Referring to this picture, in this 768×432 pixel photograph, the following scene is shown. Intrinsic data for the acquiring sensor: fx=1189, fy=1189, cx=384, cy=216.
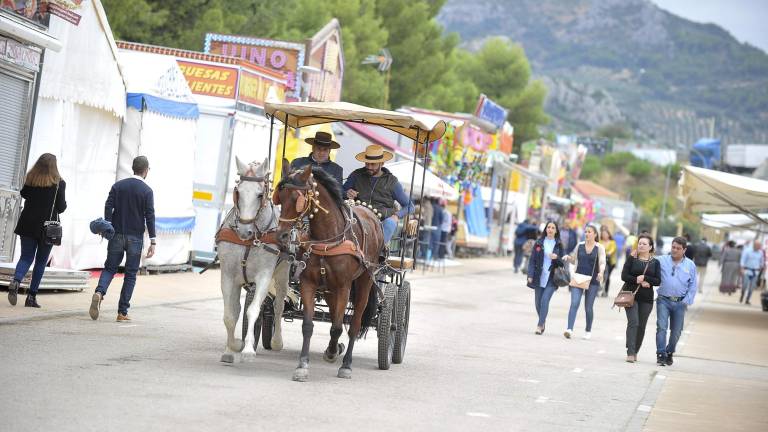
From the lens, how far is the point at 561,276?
17.9 metres

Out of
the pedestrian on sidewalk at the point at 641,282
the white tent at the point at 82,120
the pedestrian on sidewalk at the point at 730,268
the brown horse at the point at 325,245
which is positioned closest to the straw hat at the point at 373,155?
the brown horse at the point at 325,245

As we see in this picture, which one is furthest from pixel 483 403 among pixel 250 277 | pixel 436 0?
pixel 436 0

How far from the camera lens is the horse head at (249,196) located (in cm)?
1043

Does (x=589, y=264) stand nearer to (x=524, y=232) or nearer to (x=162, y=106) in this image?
(x=162, y=106)

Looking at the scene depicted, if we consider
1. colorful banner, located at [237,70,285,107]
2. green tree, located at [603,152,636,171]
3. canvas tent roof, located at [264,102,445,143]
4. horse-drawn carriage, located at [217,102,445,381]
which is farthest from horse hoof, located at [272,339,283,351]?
green tree, located at [603,152,636,171]

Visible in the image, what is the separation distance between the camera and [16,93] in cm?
1586

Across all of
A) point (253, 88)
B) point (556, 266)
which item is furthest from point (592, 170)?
point (556, 266)

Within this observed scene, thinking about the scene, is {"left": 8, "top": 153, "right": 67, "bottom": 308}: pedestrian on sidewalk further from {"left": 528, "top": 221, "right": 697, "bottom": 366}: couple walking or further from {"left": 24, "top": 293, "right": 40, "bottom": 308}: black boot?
{"left": 528, "top": 221, "right": 697, "bottom": 366}: couple walking

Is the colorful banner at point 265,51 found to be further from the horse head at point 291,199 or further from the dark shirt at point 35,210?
the horse head at point 291,199

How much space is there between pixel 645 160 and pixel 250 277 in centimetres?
16589

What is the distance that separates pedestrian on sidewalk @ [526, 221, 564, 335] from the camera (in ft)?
59.2

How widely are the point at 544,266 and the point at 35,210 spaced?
784 cm

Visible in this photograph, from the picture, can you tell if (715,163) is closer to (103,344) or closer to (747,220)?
(747,220)

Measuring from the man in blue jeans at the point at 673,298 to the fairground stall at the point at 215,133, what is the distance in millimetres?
10496
